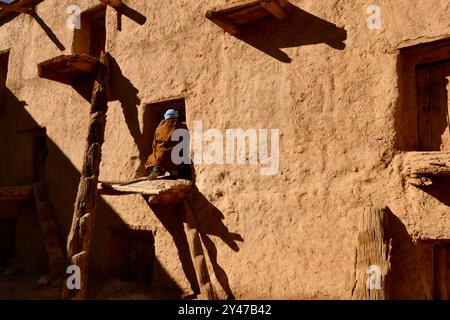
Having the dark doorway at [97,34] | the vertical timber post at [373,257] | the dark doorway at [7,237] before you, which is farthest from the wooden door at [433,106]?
the dark doorway at [7,237]

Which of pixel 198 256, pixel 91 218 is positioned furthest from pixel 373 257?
pixel 91 218

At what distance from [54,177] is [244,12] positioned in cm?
508

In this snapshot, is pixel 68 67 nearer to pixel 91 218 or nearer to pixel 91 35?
pixel 91 35

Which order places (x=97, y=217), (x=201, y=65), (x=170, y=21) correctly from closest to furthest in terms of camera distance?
(x=201, y=65) → (x=170, y=21) → (x=97, y=217)

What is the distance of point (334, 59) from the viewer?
493cm

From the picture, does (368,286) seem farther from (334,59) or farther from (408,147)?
(334,59)

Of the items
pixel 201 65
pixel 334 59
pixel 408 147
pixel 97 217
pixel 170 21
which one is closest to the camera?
pixel 408 147

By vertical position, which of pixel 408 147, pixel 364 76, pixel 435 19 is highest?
pixel 435 19

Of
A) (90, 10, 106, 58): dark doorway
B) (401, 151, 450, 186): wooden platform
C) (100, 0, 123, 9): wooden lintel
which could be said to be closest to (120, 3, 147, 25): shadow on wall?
(100, 0, 123, 9): wooden lintel

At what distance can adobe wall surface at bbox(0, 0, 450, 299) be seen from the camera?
449cm

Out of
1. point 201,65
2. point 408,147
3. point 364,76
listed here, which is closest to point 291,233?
point 408,147

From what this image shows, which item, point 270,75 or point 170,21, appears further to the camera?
point 170,21

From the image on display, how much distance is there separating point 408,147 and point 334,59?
1351mm

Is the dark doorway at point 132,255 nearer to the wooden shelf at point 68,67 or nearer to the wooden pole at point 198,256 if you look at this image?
the wooden pole at point 198,256
